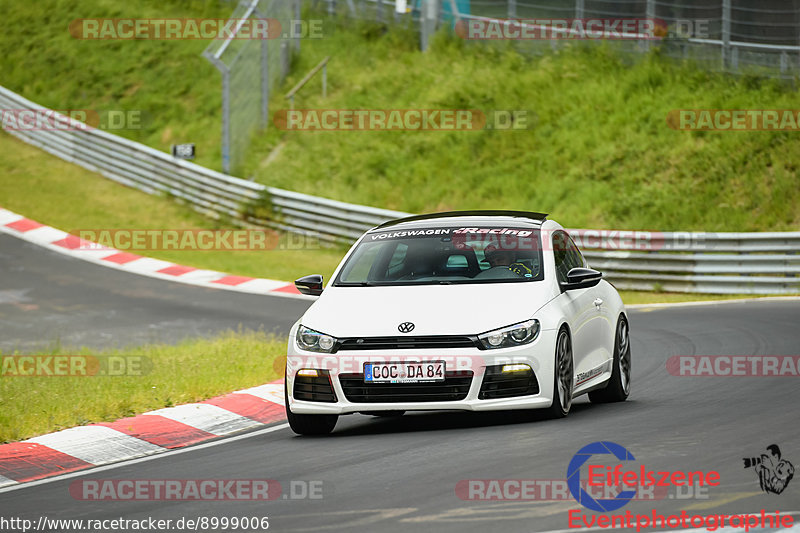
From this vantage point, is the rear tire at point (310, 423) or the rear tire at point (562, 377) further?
the rear tire at point (310, 423)

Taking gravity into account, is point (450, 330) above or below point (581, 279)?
below

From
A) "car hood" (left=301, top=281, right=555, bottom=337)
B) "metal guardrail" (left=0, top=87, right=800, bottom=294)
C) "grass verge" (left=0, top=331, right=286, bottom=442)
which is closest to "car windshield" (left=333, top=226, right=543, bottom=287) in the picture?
"car hood" (left=301, top=281, right=555, bottom=337)

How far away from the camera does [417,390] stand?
336 inches

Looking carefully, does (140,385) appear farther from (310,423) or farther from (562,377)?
(562,377)

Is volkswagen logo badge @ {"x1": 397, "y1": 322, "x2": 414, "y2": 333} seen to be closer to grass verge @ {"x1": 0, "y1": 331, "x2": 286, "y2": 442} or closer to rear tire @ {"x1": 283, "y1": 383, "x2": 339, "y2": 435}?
rear tire @ {"x1": 283, "y1": 383, "x2": 339, "y2": 435}

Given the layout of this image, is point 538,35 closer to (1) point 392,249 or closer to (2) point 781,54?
(2) point 781,54

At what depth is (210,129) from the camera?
115 ft

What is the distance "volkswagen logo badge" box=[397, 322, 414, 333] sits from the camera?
8570 millimetres

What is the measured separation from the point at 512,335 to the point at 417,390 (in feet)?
2.47

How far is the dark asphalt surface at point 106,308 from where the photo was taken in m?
17.0

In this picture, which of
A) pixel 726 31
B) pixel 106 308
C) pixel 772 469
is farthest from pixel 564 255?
pixel 726 31

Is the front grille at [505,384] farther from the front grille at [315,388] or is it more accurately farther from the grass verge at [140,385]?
the grass verge at [140,385]

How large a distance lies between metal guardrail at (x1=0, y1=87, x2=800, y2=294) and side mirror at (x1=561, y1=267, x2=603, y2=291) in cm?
1150

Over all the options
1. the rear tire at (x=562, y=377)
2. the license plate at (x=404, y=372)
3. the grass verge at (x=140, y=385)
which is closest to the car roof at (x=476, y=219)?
the rear tire at (x=562, y=377)
